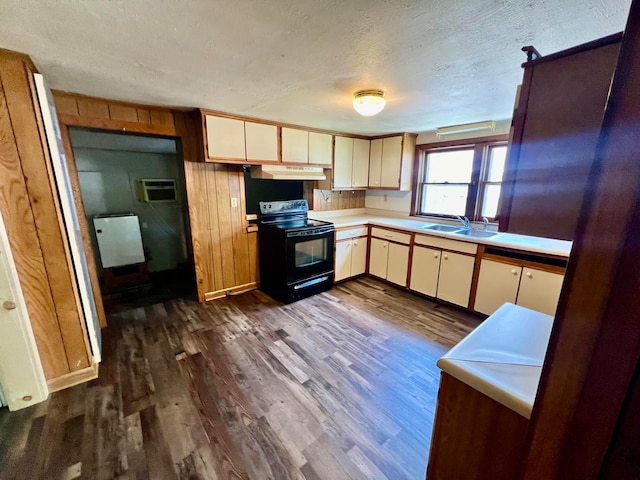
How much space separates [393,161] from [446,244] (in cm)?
156

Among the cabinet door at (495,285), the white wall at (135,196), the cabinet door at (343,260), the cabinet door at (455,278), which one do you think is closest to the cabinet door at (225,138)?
the cabinet door at (343,260)

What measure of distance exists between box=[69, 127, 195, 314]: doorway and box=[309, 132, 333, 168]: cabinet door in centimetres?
172

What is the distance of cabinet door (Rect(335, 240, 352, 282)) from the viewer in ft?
12.0

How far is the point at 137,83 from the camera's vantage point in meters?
1.96

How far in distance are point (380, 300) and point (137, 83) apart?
10.5 feet

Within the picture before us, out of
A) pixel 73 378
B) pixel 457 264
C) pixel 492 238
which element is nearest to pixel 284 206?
pixel 457 264

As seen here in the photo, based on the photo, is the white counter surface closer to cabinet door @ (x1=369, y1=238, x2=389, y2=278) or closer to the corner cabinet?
cabinet door @ (x1=369, y1=238, x2=389, y2=278)

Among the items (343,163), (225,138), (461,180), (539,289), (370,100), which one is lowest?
(539,289)

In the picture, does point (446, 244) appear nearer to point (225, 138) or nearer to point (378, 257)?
point (378, 257)

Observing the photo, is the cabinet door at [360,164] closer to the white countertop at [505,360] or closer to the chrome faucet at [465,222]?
the chrome faucet at [465,222]

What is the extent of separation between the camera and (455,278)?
3.02 metres

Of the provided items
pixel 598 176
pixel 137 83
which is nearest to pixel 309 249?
pixel 137 83

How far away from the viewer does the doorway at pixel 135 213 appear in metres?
3.57

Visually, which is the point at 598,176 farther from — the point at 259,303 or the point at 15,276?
the point at 259,303
